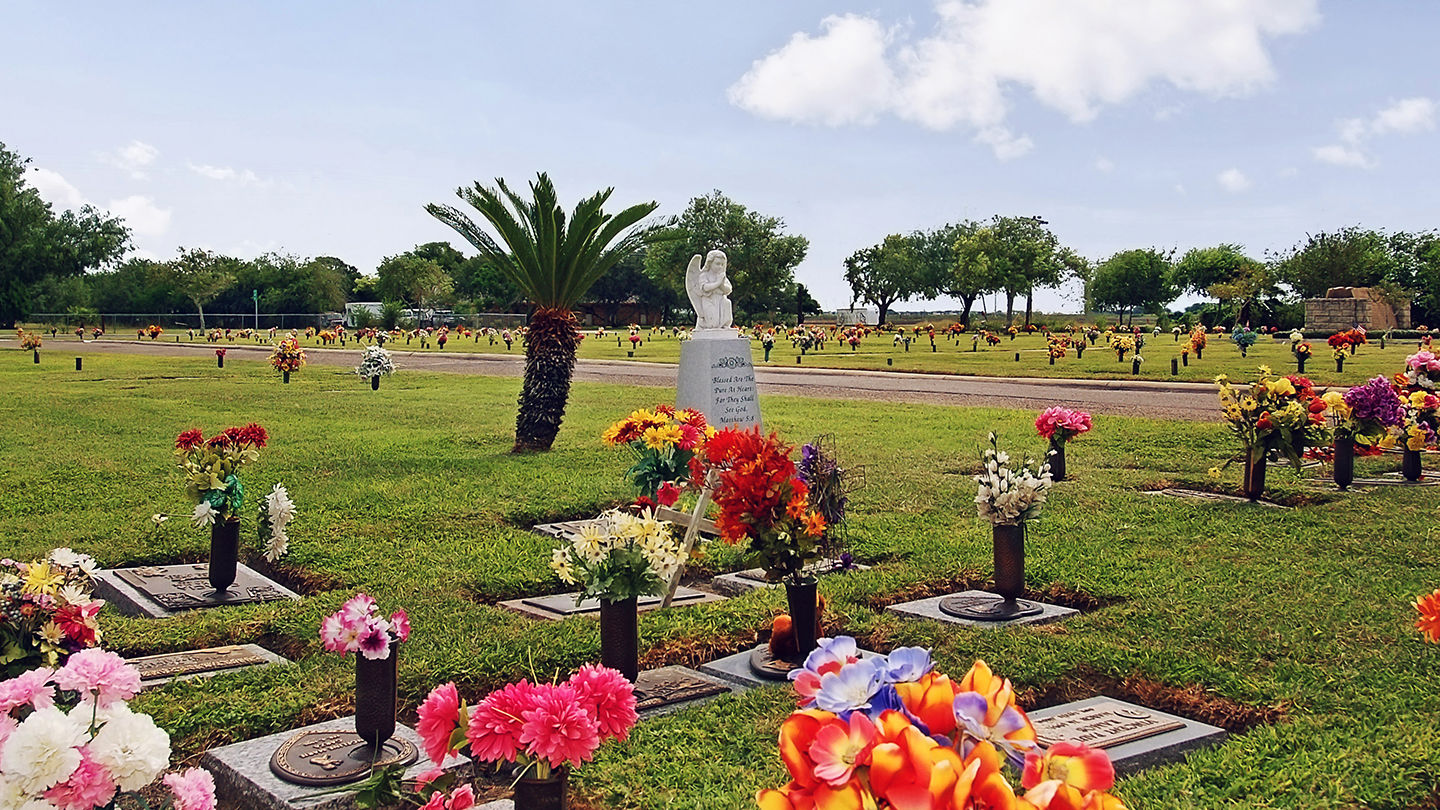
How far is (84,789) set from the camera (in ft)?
7.14

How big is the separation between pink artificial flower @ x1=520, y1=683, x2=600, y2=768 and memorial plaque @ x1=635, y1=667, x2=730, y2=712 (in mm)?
2123

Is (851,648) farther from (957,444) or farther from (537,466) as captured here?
(957,444)

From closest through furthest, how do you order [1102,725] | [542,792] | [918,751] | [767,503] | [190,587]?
[918,751], [542,792], [1102,725], [767,503], [190,587]

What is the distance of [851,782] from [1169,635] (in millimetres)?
4755

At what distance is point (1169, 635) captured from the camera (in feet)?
18.9

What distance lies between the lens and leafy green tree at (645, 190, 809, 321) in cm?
8194

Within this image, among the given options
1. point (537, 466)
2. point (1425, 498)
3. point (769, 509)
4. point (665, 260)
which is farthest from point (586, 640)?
point (665, 260)

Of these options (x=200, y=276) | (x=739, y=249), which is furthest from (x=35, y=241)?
(x=739, y=249)

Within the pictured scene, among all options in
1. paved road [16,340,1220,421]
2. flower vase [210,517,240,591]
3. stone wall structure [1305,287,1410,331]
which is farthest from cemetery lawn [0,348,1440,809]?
stone wall structure [1305,287,1410,331]

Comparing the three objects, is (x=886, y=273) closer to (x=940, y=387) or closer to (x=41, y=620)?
(x=940, y=387)

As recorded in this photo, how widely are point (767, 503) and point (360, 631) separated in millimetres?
1846

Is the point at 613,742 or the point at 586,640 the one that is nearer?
the point at 613,742

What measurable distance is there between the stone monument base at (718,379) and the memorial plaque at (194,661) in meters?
6.79

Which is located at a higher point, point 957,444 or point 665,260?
point 665,260
